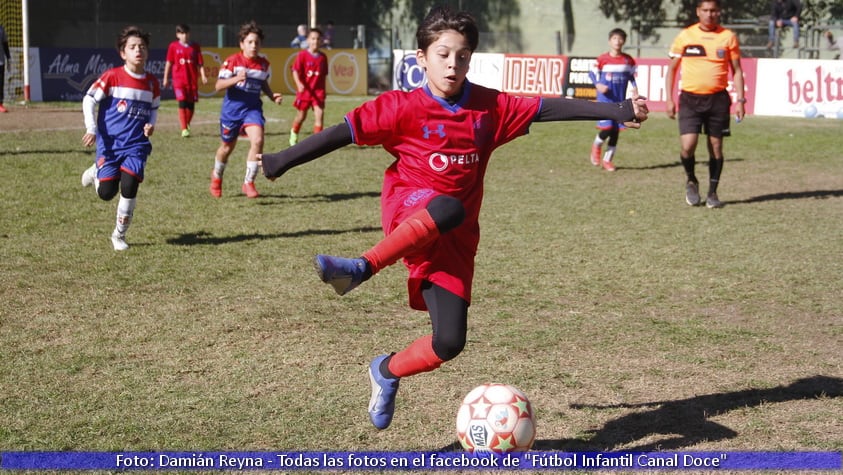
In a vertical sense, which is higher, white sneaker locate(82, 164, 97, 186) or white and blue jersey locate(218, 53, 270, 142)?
white and blue jersey locate(218, 53, 270, 142)

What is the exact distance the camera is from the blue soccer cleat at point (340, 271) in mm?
→ 4113

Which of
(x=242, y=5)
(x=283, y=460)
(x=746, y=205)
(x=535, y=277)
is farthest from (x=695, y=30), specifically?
(x=242, y=5)

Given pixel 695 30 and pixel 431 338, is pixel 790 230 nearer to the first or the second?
pixel 695 30

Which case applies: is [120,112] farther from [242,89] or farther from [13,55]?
[13,55]

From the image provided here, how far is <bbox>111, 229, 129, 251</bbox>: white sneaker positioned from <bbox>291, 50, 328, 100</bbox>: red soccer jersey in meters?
8.98

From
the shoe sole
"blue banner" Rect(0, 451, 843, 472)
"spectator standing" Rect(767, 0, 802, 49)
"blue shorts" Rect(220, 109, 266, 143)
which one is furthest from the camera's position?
"spectator standing" Rect(767, 0, 802, 49)

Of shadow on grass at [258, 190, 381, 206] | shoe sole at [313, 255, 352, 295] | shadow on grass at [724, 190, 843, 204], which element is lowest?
shadow on grass at [258, 190, 381, 206]

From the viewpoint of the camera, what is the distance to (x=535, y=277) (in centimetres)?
841

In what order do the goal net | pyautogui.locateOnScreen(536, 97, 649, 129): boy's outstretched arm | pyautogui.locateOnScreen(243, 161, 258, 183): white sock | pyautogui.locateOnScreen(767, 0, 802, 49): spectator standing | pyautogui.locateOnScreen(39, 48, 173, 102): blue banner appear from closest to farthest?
pyautogui.locateOnScreen(536, 97, 649, 129): boy's outstretched arm
pyautogui.locateOnScreen(243, 161, 258, 183): white sock
the goal net
pyautogui.locateOnScreen(39, 48, 173, 102): blue banner
pyautogui.locateOnScreen(767, 0, 802, 49): spectator standing

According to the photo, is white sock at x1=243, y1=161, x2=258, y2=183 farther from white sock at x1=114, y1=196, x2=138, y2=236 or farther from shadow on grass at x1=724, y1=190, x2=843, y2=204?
shadow on grass at x1=724, y1=190, x2=843, y2=204

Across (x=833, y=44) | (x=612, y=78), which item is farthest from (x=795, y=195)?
(x=833, y=44)

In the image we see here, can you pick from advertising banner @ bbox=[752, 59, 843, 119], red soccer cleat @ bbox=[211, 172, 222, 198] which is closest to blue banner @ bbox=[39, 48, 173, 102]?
red soccer cleat @ bbox=[211, 172, 222, 198]

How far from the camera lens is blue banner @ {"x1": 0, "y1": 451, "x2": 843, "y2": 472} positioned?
448 cm

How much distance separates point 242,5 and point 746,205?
1288 inches
